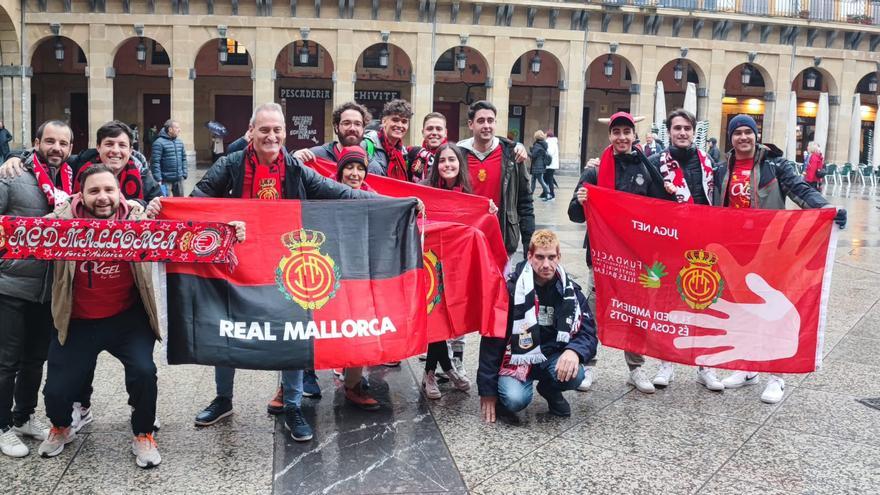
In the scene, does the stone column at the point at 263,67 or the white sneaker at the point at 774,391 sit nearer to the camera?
the white sneaker at the point at 774,391

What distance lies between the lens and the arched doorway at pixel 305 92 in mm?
33156

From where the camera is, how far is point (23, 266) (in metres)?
4.29

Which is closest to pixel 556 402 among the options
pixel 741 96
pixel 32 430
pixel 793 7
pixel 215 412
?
pixel 215 412

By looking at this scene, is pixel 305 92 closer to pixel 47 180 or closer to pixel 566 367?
pixel 47 180

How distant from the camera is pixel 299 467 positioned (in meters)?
4.29

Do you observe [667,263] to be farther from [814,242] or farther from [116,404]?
[116,404]

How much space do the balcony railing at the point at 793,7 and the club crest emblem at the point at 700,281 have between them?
1064 inches

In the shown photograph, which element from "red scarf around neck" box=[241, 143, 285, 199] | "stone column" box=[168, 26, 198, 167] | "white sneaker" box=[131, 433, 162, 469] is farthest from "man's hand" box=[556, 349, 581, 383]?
"stone column" box=[168, 26, 198, 167]

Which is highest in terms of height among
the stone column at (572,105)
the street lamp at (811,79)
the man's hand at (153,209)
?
the street lamp at (811,79)

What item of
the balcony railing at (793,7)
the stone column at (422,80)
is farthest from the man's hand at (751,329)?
the balcony railing at (793,7)

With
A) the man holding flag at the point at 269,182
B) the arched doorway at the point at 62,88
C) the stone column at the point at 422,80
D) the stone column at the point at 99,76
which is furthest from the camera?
the arched doorway at the point at 62,88

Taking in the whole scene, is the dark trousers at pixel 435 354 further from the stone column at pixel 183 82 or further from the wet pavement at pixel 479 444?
the stone column at pixel 183 82

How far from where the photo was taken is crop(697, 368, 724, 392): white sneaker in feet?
18.9

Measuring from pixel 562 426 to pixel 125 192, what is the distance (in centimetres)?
305
